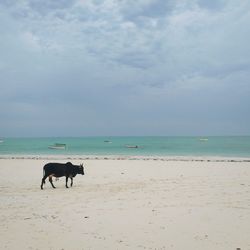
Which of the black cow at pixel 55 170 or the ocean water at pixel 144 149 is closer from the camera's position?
the black cow at pixel 55 170

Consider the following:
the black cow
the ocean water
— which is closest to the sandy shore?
the black cow

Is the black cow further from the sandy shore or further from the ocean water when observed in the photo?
the ocean water

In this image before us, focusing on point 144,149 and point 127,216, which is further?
point 144,149

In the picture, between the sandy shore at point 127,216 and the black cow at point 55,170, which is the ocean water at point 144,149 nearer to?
the sandy shore at point 127,216

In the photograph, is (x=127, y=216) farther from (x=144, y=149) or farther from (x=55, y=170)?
(x=144, y=149)

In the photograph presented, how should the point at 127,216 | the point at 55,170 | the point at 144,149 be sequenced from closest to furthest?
the point at 127,216, the point at 55,170, the point at 144,149

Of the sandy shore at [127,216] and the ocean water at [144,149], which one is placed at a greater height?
the ocean water at [144,149]

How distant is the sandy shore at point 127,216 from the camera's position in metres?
6.32

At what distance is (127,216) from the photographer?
8.28 m

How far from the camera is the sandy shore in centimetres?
632

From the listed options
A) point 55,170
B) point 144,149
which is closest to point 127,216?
point 55,170

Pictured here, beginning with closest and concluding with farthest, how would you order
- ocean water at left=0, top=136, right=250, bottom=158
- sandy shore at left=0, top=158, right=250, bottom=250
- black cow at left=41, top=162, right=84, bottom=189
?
sandy shore at left=0, top=158, right=250, bottom=250
black cow at left=41, top=162, right=84, bottom=189
ocean water at left=0, top=136, right=250, bottom=158

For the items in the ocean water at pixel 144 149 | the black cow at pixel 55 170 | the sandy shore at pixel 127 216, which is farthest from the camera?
the ocean water at pixel 144 149

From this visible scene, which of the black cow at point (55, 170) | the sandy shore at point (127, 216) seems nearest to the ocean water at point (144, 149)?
the sandy shore at point (127, 216)
